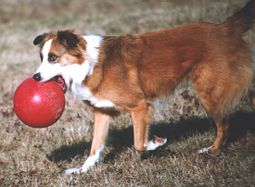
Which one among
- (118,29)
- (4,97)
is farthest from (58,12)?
(4,97)

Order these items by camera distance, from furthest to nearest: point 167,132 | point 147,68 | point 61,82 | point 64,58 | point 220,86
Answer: point 167,132
point 220,86
point 147,68
point 61,82
point 64,58

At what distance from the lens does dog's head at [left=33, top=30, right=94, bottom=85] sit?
6084 mm

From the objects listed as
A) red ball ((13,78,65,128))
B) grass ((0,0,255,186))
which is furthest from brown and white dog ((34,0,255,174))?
grass ((0,0,255,186))

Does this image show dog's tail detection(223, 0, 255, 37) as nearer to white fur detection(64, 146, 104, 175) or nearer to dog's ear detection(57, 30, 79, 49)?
dog's ear detection(57, 30, 79, 49)

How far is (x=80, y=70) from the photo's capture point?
625 cm

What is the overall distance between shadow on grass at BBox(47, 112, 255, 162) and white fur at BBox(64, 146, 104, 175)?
0.16 meters

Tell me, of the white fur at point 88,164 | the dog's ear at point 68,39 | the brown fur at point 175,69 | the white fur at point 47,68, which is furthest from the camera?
the white fur at point 88,164

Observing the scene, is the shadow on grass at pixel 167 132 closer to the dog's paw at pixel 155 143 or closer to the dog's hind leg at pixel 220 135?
the dog's hind leg at pixel 220 135

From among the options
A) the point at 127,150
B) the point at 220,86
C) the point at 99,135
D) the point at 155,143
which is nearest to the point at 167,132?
the point at 155,143

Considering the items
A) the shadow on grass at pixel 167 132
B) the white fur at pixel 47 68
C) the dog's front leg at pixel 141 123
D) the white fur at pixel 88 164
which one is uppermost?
the white fur at pixel 47 68

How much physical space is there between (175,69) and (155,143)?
42.4 inches

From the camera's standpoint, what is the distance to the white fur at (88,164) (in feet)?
21.6

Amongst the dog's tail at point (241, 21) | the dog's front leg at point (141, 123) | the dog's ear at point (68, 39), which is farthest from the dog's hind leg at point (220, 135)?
the dog's ear at point (68, 39)

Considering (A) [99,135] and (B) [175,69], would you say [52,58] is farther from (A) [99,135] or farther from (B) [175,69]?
(B) [175,69]
